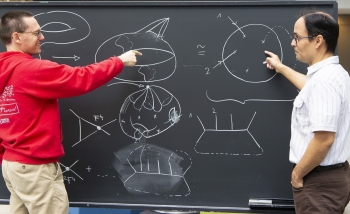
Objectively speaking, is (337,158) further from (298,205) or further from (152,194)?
(152,194)

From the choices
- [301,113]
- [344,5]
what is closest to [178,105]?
[301,113]

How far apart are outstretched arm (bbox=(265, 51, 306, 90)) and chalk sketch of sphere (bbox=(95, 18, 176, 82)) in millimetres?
591

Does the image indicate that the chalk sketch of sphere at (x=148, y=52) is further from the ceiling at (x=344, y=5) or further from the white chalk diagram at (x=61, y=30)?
the ceiling at (x=344, y=5)

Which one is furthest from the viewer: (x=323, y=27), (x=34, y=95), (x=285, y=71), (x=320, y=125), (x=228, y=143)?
(x=228, y=143)

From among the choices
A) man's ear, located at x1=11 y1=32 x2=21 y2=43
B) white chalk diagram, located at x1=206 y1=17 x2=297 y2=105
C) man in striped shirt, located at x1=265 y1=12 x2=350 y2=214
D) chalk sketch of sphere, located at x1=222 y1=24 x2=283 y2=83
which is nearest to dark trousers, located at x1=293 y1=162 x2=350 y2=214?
man in striped shirt, located at x1=265 y1=12 x2=350 y2=214

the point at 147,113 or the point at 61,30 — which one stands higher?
the point at 61,30

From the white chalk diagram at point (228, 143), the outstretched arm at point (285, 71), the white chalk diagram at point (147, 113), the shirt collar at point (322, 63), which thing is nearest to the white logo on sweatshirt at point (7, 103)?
the white chalk diagram at point (147, 113)

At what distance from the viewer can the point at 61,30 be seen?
3.26 meters

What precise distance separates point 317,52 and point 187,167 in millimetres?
1116

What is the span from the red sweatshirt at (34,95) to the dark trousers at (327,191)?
1.26 m

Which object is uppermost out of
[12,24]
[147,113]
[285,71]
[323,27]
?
[12,24]

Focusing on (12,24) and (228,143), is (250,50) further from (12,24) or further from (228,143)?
(12,24)

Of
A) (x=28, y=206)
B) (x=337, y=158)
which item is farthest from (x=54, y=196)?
(x=337, y=158)

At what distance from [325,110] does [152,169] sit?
4.10 ft
